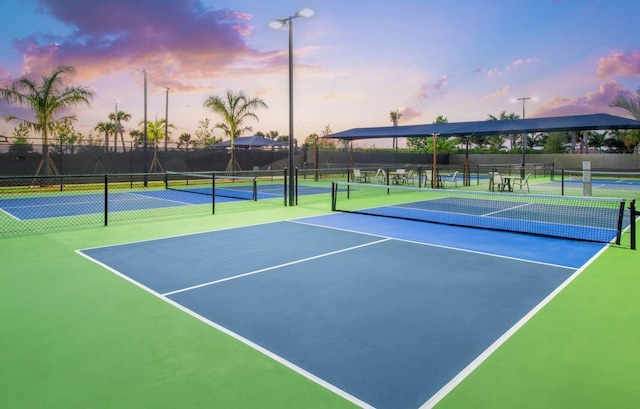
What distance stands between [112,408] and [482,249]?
22.3 ft

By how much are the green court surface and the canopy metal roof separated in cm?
2074

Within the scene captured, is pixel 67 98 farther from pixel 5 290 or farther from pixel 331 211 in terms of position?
pixel 5 290

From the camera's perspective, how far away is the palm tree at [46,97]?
21906 mm

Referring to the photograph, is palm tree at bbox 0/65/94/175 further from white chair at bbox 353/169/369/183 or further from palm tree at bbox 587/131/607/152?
palm tree at bbox 587/131/607/152

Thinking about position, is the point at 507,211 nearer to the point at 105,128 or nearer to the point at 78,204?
the point at 78,204

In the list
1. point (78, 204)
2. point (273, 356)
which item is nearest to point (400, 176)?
point (78, 204)

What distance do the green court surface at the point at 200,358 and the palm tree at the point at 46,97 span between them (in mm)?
20302

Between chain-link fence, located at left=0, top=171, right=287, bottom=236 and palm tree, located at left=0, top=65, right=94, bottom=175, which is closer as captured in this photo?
chain-link fence, located at left=0, top=171, right=287, bottom=236

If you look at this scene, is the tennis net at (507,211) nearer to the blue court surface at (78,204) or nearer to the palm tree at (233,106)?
the blue court surface at (78,204)

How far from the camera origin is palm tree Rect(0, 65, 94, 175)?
71.9 ft

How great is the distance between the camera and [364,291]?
562cm

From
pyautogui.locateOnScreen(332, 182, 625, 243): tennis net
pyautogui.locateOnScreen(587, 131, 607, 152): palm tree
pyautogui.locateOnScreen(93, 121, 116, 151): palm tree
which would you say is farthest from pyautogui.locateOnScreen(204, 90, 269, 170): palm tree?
pyautogui.locateOnScreen(587, 131, 607, 152): palm tree

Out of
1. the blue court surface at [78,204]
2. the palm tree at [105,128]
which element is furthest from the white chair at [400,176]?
the palm tree at [105,128]

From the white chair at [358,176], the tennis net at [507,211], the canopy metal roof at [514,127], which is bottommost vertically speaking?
the tennis net at [507,211]
